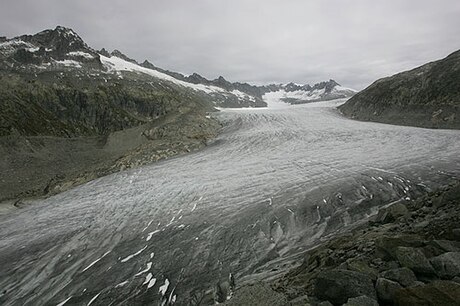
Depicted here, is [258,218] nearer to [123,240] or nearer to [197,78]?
[123,240]

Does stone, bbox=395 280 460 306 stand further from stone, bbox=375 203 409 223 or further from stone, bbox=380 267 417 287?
stone, bbox=375 203 409 223

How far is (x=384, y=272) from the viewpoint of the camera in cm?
432

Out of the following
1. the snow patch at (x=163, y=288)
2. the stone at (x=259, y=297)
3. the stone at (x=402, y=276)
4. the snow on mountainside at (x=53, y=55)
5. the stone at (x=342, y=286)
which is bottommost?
the snow patch at (x=163, y=288)

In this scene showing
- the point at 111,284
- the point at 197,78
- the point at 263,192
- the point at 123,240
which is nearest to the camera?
the point at 111,284

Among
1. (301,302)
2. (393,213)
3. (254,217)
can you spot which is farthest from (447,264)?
(254,217)

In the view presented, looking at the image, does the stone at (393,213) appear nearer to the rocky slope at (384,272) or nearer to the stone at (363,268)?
the rocky slope at (384,272)

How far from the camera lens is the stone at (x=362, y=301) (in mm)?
3754

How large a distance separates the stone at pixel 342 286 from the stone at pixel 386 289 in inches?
3.0

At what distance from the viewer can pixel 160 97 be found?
63250mm

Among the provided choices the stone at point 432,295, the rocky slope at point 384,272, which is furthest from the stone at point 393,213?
the stone at point 432,295

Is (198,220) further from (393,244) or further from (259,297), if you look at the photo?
(393,244)

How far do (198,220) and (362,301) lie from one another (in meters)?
7.42

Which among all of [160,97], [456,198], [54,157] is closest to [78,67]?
[160,97]

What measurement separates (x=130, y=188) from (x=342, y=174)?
9666 millimetres
